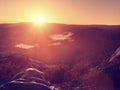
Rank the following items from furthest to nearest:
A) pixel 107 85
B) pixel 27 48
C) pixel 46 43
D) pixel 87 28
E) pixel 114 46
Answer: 1. pixel 87 28
2. pixel 46 43
3. pixel 27 48
4. pixel 114 46
5. pixel 107 85

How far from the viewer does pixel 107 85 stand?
733 inches

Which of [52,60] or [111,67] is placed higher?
[111,67]

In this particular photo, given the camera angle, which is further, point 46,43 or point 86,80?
point 46,43

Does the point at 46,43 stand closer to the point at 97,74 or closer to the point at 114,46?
the point at 114,46

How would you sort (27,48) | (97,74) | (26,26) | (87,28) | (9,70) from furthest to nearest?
(26,26) → (87,28) → (27,48) → (9,70) → (97,74)

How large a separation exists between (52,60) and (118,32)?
13.8 metres

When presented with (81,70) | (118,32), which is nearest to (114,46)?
(118,32)

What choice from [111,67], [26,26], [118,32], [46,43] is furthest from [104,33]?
[111,67]

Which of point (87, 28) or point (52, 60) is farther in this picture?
point (87, 28)

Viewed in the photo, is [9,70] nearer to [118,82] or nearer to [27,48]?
[118,82]

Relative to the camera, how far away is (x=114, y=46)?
136 ft

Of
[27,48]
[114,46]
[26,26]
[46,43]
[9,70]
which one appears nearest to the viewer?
[9,70]

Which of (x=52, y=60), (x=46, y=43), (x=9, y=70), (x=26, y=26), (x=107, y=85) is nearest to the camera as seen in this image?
(x=107, y=85)

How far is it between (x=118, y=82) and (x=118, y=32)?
2949 centimetres
